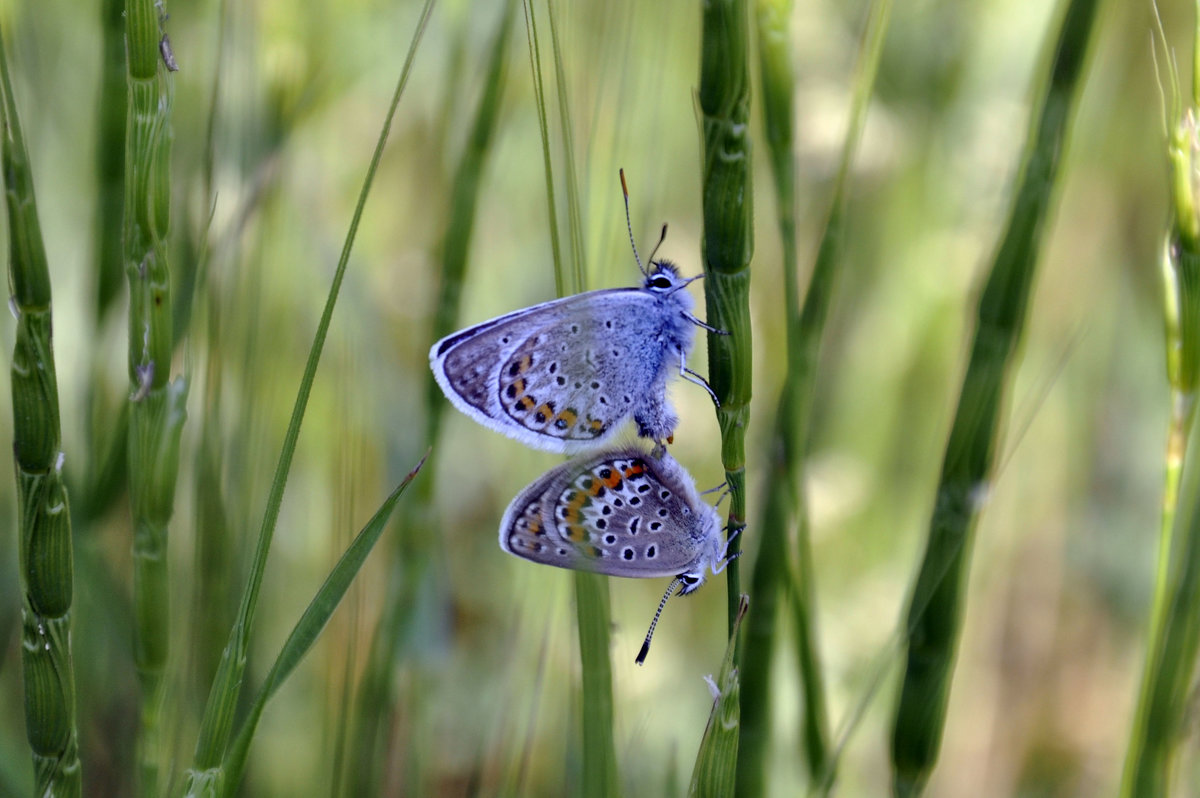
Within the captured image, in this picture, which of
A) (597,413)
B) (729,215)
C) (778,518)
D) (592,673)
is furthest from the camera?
(597,413)

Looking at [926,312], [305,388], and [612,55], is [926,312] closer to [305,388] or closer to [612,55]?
[612,55]

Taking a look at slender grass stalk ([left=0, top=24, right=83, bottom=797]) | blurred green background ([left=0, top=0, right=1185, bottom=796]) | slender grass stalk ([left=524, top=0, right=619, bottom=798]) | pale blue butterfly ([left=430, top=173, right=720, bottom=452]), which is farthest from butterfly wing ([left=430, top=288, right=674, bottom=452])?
slender grass stalk ([left=0, top=24, right=83, bottom=797])

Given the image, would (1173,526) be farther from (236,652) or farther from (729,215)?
(236,652)

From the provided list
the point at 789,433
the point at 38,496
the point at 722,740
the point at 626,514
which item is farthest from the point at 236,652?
the point at 789,433

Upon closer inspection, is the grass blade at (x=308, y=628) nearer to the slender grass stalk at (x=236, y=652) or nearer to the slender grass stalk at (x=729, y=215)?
the slender grass stalk at (x=236, y=652)

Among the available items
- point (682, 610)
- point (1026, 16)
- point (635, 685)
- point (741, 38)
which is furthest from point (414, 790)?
point (1026, 16)

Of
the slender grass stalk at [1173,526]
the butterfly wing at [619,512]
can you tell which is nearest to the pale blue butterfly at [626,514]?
the butterfly wing at [619,512]
